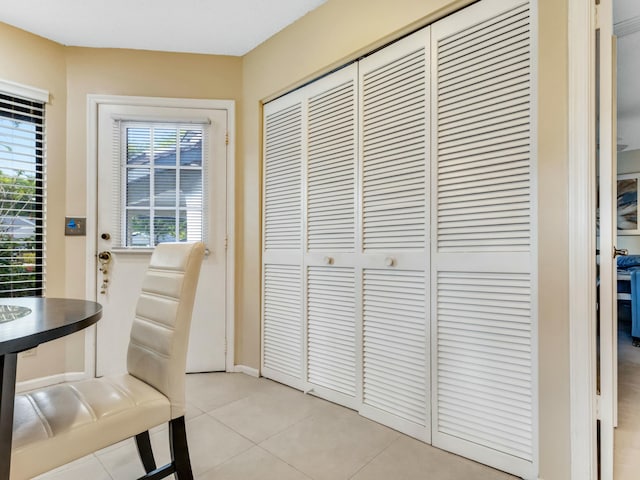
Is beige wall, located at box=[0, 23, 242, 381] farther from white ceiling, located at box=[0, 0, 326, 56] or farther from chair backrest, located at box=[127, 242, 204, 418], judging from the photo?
chair backrest, located at box=[127, 242, 204, 418]

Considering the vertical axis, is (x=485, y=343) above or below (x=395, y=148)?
below

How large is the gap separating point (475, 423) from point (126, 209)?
267cm

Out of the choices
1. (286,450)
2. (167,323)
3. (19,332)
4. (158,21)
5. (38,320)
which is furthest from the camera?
(158,21)

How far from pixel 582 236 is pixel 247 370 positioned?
7.71 feet

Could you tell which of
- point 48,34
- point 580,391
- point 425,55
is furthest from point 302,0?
point 580,391

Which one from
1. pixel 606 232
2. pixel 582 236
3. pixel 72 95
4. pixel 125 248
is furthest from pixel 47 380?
pixel 606 232

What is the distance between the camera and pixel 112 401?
1.19 m

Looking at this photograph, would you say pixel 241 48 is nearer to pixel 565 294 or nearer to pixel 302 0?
pixel 302 0

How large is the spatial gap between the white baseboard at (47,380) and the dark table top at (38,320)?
1.42 m

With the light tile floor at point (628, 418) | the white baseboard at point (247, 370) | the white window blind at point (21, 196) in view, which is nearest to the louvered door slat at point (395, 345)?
the light tile floor at point (628, 418)

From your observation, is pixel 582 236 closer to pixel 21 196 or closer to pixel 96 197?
pixel 96 197

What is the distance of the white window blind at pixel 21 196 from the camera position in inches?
95.7

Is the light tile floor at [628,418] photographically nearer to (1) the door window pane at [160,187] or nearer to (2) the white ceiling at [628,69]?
(2) the white ceiling at [628,69]

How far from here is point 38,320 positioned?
3.64ft
